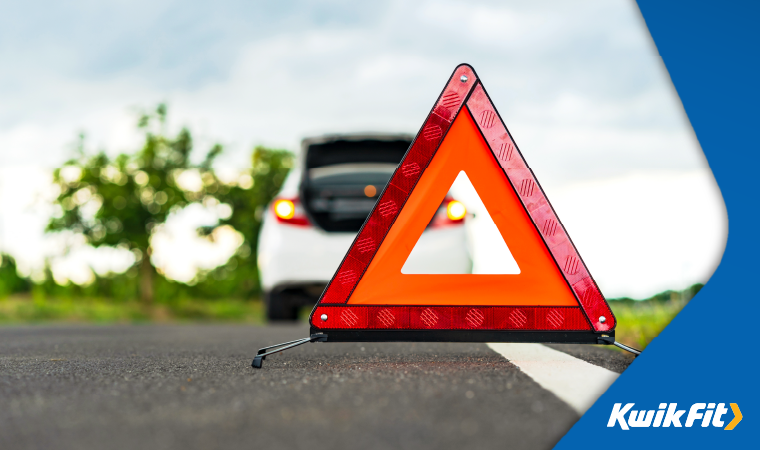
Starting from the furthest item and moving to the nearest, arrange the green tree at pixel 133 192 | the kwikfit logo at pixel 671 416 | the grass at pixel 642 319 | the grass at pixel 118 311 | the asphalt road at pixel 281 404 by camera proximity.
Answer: the green tree at pixel 133 192
the grass at pixel 118 311
the grass at pixel 642 319
the kwikfit logo at pixel 671 416
the asphalt road at pixel 281 404

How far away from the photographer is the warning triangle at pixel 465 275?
3.66 meters

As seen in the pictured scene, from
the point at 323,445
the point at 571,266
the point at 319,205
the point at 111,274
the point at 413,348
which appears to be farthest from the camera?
the point at 111,274

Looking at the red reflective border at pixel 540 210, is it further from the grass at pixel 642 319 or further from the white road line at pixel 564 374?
the grass at pixel 642 319

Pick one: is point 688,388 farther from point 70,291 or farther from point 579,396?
point 70,291

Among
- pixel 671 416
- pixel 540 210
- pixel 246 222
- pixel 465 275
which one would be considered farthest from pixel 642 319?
pixel 246 222

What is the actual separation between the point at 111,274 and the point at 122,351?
23876 millimetres

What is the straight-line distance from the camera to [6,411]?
2.55m

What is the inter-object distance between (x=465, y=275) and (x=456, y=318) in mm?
238

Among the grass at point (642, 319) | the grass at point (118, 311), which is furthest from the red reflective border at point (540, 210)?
the grass at point (118, 311)

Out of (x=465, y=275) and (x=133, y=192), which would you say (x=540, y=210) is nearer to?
(x=465, y=275)

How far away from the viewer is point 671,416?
250 cm

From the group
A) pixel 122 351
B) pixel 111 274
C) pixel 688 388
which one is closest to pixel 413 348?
pixel 122 351

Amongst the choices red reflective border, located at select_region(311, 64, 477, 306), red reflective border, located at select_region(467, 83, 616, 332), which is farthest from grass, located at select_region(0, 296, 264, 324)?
red reflective border, located at select_region(467, 83, 616, 332)

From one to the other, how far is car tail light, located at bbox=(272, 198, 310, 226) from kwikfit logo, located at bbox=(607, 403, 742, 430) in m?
3.86
